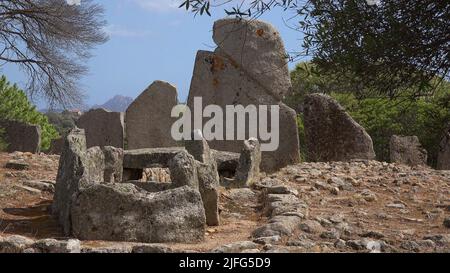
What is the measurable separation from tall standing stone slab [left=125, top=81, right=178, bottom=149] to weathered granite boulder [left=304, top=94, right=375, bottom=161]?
3.25 metres

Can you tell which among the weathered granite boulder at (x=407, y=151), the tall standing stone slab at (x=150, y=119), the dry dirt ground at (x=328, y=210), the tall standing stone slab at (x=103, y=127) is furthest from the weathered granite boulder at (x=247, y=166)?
the weathered granite boulder at (x=407, y=151)

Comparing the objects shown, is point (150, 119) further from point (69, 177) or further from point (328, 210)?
point (69, 177)

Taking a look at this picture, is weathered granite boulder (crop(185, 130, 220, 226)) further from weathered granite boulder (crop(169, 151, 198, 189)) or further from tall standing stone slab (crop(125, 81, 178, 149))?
tall standing stone slab (crop(125, 81, 178, 149))

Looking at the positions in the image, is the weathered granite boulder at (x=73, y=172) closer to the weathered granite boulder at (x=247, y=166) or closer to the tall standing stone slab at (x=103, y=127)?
the weathered granite boulder at (x=247, y=166)

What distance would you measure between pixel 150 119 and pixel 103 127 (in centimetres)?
119

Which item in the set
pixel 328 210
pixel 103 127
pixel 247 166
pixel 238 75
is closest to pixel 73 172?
pixel 328 210

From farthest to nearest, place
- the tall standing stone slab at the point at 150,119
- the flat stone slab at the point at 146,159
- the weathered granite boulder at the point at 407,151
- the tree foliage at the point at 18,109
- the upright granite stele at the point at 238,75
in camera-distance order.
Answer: the tree foliage at the point at 18,109, the weathered granite boulder at the point at 407,151, the tall standing stone slab at the point at 150,119, the upright granite stele at the point at 238,75, the flat stone slab at the point at 146,159

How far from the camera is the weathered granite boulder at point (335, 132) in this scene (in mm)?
14133

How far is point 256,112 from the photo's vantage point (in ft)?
44.3

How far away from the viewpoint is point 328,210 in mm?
8461

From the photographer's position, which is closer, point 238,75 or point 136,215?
point 136,215

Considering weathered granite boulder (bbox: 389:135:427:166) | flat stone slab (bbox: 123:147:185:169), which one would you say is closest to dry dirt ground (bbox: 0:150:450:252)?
flat stone slab (bbox: 123:147:185:169)

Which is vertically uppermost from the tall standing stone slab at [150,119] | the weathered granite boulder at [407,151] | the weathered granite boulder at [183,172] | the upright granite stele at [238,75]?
the upright granite stele at [238,75]

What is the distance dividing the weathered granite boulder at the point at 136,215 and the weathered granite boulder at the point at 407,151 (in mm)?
9851
